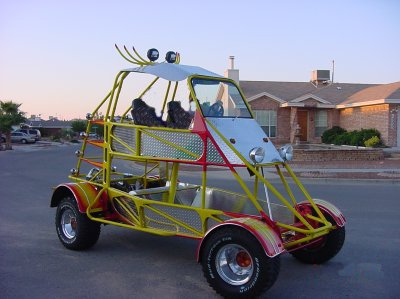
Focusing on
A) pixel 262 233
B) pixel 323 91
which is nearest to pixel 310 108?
pixel 323 91

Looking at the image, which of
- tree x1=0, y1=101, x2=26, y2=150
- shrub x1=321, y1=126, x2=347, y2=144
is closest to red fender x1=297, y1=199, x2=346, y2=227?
shrub x1=321, y1=126, x2=347, y2=144

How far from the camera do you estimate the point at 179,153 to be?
19.2 ft

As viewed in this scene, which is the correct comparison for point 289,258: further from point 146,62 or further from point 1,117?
point 1,117

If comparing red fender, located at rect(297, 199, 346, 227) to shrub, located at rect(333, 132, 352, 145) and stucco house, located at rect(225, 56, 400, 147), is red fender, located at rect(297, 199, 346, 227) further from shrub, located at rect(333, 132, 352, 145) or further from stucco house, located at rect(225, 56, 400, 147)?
stucco house, located at rect(225, 56, 400, 147)

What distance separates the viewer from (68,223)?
7.03 m

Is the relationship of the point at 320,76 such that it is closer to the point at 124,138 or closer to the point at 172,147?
the point at 124,138

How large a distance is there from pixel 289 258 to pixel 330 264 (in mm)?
540

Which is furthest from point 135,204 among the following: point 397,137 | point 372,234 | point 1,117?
point 1,117

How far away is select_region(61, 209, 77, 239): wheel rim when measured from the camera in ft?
22.6

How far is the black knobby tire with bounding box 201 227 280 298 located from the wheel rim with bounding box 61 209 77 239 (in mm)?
2494

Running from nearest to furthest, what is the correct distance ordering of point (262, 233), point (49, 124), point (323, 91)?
point (262, 233) → point (323, 91) → point (49, 124)

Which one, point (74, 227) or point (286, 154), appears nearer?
point (286, 154)

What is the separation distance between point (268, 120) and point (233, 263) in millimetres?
27248

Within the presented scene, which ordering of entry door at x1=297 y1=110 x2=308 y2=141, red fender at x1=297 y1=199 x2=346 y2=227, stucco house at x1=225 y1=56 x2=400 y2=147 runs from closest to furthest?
red fender at x1=297 y1=199 x2=346 y2=227
stucco house at x1=225 y1=56 x2=400 y2=147
entry door at x1=297 y1=110 x2=308 y2=141
